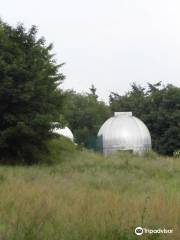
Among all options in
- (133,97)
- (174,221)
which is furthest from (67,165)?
(133,97)

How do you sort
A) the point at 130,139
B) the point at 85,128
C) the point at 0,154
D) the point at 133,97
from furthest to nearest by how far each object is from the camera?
the point at 133,97 → the point at 85,128 → the point at 130,139 → the point at 0,154

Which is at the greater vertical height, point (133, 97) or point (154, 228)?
point (133, 97)

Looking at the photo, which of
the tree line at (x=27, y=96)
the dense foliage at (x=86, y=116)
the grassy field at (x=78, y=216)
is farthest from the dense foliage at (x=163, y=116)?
the grassy field at (x=78, y=216)

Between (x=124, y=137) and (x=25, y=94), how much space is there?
20.3 m

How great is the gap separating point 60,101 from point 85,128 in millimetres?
37012

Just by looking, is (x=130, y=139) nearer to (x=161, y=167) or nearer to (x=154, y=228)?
(x=161, y=167)

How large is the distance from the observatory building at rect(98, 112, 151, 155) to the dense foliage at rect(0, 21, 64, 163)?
1726 cm

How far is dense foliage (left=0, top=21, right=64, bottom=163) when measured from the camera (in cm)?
2338

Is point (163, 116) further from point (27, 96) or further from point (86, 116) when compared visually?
point (27, 96)

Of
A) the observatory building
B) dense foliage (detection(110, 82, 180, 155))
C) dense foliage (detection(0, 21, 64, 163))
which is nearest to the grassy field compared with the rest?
dense foliage (detection(0, 21, 64, 163))

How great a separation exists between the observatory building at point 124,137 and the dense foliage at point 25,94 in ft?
56.6

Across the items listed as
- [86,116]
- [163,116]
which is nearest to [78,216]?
[163,116]

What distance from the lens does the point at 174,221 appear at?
8.25 metres

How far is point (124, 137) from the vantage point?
140ft
